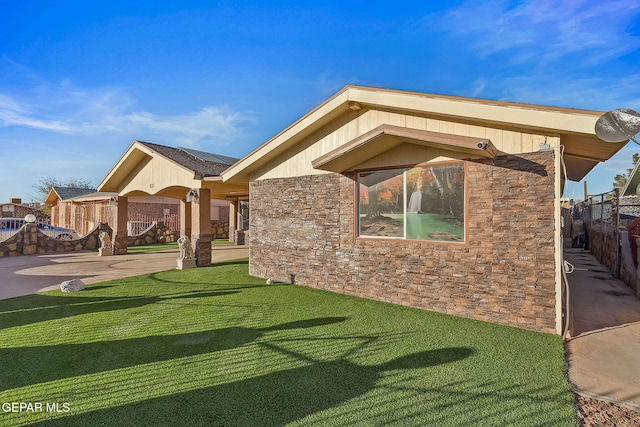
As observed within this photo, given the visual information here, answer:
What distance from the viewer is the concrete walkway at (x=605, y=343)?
366 centimetres

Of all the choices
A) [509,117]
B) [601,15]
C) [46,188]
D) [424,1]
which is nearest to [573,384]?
[509,117]

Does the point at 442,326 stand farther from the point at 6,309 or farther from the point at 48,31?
the point at 48,31

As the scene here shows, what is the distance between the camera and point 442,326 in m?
5.62

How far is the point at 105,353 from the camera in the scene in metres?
4.64

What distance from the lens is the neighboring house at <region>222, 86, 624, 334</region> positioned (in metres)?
5.41

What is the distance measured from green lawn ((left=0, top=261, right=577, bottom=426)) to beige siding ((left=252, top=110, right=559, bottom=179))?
321cm

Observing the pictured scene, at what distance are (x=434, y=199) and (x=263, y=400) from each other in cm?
491

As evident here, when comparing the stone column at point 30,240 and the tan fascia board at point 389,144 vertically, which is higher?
the tan fascia board at point 389,144

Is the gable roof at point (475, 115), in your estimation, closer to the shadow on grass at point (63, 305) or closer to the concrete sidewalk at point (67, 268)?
the shadow on grass at point (63, 305)

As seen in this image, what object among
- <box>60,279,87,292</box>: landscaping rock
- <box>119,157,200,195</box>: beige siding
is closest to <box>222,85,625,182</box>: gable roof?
<box>119,157,200,195</box>: beige siding

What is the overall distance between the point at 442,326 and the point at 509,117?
3.77 meters

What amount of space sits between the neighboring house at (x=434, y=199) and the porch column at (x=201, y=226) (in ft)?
12.6

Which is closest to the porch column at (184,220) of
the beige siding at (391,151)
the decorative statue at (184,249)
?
the decorative statue at (184,249)

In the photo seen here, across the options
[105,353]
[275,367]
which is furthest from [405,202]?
[105,353]
